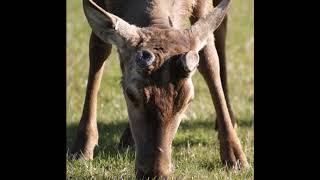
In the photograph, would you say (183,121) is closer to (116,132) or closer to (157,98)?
(116,132)

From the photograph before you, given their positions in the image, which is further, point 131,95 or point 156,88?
point 131,95

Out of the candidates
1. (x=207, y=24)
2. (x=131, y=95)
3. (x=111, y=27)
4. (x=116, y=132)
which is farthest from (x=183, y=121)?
(x=131, y=95)

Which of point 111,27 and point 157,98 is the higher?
point 111,27

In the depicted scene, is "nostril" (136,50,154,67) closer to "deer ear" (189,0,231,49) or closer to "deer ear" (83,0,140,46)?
"deer ear" (83,0,140,46)

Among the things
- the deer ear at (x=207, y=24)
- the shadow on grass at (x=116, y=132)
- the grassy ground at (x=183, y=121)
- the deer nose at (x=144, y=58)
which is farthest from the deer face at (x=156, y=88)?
the shadow on grass at (x=116, y=132)

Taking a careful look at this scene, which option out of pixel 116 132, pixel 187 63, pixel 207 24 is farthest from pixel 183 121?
pixel 187 63

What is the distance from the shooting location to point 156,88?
6938mm

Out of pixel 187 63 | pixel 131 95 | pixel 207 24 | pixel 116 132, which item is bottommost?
pixel 116 132

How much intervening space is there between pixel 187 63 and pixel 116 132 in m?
3.52

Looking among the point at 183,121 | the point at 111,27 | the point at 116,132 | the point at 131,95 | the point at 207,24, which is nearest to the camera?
the point at 131,95

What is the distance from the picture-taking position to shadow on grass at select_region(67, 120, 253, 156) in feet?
31.0

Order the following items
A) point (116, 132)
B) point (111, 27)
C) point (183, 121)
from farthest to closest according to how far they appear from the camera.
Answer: point (183, 121)
point (116, 132)
point (111, 27)

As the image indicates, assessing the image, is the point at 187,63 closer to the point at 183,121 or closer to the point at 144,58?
the point at 144,58

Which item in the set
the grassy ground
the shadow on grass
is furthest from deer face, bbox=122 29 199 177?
the shadow on grass
